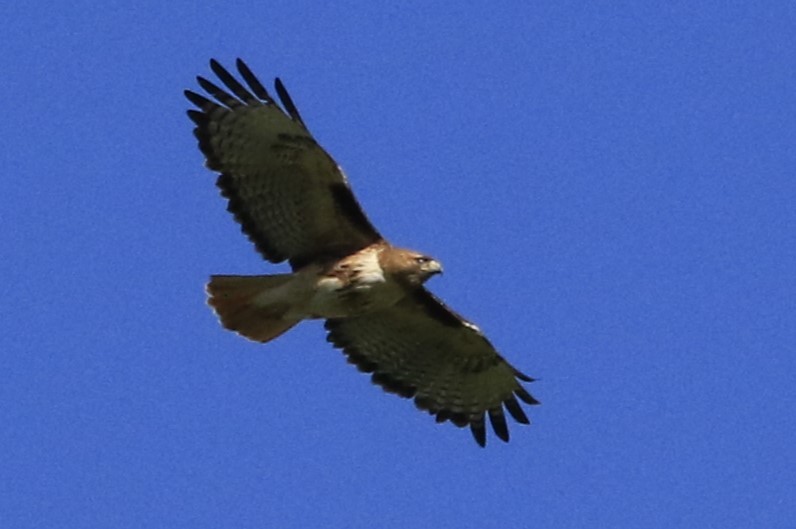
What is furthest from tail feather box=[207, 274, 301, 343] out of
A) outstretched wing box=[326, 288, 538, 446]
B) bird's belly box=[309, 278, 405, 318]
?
outstretched wing box=[326, 288, 538, 446]

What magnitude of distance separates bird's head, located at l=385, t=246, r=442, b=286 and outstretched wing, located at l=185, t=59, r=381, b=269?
29 centimetres

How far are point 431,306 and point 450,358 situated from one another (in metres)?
0.66

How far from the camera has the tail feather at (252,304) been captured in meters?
14.0

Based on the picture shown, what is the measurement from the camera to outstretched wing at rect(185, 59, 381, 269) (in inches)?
546

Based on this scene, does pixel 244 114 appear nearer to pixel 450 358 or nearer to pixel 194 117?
pixel 194 117

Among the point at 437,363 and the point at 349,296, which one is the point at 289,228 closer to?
the point at 349,296

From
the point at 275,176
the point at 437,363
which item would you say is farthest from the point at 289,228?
the point at 437,363

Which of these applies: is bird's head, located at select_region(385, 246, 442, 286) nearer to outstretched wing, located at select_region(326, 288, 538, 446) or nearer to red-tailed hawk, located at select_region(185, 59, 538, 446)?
red-tailed hawk, located at select_region(185, 59, 538, 446)

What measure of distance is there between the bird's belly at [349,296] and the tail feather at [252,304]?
0.21m

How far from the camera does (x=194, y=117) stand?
46.2ft

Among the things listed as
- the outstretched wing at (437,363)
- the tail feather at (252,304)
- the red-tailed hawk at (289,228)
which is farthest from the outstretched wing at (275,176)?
the outstretched wing at (437,363)

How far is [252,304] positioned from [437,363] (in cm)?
172

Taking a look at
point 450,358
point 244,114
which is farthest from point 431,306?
point 244,114

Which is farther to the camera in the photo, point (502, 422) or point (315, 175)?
point (502, 422)
